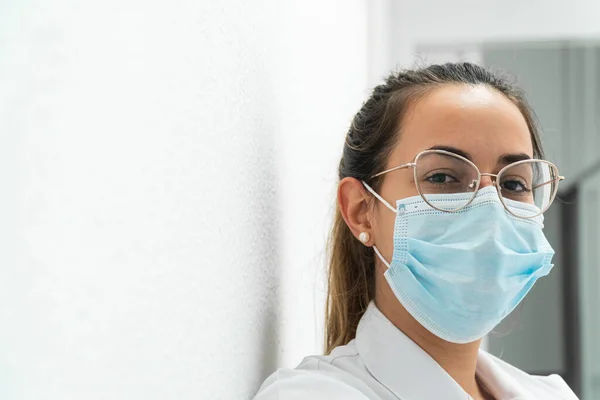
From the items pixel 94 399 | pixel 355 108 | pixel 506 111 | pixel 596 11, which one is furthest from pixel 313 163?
pixel 596 11

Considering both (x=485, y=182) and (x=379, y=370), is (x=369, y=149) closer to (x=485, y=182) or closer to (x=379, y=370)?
(x=485, y=182)

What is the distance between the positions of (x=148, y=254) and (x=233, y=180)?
303mm

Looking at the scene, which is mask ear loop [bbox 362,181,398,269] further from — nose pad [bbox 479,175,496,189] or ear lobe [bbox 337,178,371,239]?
nose pad [bbox 479,175,496,189]

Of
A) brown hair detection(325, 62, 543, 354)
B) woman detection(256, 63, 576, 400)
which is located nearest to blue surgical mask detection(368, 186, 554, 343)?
woman detection(256, 63, 576, 400)

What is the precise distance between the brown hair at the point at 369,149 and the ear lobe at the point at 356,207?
0.06ft

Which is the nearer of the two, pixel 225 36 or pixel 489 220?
pixel 225 36

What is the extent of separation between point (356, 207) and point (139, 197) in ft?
2.09

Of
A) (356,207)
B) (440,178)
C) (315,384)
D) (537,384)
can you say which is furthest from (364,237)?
(537,384)

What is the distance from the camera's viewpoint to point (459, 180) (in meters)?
1.03

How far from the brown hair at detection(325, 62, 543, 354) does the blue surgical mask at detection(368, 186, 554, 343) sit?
120 mm

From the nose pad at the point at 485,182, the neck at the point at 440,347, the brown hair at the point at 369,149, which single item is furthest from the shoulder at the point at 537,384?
the nose pad at the point at 485,182

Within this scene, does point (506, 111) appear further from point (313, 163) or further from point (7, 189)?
point (7, 189)

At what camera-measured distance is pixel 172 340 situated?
612 mm

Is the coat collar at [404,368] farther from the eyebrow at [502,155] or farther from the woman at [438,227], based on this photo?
the eyebrow at [502,155]
